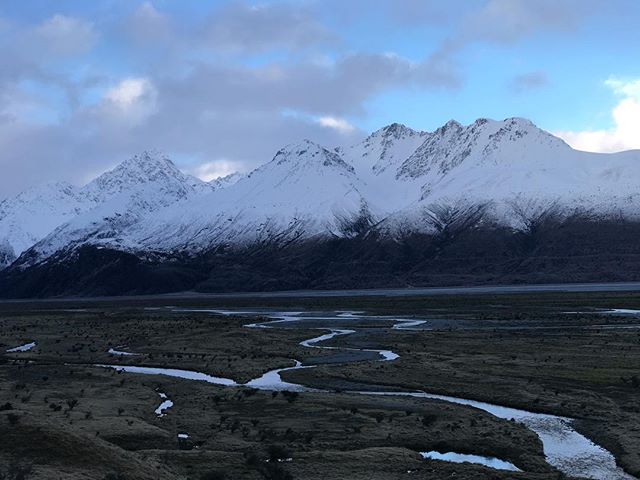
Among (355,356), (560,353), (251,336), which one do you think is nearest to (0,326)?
(251,336)

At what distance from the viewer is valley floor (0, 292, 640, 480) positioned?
99.3 ft

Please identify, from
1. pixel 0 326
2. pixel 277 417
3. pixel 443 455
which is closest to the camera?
pixel 443 455

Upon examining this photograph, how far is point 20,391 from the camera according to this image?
52.8m

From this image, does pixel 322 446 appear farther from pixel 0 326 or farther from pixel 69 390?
pixel 0 326

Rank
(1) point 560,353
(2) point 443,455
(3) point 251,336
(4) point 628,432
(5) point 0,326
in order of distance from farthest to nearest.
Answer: (5) point 0,326 < (3) point 251,336 < (1) point 560,353 < (4) point 628,432 < (2) point 443,455

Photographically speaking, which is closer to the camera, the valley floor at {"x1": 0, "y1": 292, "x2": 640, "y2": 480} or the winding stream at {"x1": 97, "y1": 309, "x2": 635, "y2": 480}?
the valley floor at {"x1": 0, "y1": 292, "x2": 640, "y2": 480}

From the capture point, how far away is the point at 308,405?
152ft

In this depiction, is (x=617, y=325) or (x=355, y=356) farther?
(x=617, y=325)

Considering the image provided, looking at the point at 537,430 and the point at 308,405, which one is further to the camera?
the point at 308,405

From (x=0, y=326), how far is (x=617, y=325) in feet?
352

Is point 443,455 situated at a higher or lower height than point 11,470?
lower

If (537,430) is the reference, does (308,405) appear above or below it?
above

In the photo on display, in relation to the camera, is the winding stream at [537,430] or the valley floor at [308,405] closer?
the valley floor at [308,405]

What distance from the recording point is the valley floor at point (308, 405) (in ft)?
99.3
